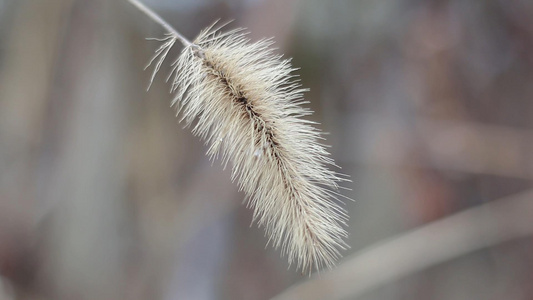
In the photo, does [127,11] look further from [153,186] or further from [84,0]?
[153,186]

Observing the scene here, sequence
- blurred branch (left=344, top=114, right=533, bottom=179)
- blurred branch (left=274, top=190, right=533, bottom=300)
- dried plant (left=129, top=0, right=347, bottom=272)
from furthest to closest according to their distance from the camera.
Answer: blurred branch (left=344, top=114, right=533, bottom=179) < blurred branch (left=274, top=190, right=533, bottom=300) < dried plant (left=129, top=0, right=347, bottom=272)

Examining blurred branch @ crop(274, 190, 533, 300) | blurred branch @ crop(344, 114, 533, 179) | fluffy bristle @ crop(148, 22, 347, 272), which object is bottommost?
fluffy bristle @ crop(148, 22, 347, 272)

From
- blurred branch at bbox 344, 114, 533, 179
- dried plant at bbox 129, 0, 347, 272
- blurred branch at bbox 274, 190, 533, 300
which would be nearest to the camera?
dried plant at bbox 129, 0, 347, 272

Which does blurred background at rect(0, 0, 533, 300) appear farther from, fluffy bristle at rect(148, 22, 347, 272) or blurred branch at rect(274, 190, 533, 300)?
fluffy bristle at rect(148, 22, 347, 272)

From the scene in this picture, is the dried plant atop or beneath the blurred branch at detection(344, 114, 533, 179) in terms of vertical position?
beneath

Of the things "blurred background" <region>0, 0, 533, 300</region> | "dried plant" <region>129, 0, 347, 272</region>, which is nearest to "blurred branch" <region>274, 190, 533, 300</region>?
"blurred background" <region>0, 0, 533, 300</region>

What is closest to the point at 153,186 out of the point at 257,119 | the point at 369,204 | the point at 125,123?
the point at 125,123
